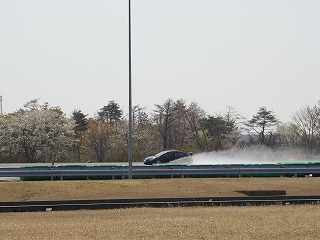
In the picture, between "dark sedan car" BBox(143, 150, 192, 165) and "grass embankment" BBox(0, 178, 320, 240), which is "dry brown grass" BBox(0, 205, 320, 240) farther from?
"dark sedan car" BBox(143, 150, 192, 165)

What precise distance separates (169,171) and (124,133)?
52105mm

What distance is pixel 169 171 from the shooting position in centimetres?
3894

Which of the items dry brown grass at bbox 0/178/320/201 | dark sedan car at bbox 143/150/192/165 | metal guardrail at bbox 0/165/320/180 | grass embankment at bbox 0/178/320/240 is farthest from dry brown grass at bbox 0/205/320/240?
dark sedan car at bbox 143/150/192/165

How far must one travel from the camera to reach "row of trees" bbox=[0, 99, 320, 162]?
7662cm

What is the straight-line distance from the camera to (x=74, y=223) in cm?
1914

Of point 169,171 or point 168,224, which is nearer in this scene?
point 168,224

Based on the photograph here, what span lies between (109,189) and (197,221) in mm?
13512

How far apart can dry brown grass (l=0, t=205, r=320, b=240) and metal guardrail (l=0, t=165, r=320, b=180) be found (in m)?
14.0

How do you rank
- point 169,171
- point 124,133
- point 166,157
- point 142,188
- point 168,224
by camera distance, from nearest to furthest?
1. point 168,224
2. point 142,188
3. point 169,171
4. point 166,157
5. point 124,133

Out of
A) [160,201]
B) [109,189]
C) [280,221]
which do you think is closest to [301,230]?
[280,221]

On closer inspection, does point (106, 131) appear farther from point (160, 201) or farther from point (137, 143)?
point (160, 201)

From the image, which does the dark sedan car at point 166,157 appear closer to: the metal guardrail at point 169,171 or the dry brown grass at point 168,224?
the metal guardrail at point 169,171

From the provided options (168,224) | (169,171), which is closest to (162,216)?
(168,224)

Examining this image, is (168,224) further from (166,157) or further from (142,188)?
(166,157)
